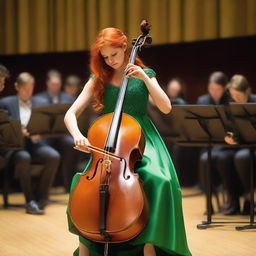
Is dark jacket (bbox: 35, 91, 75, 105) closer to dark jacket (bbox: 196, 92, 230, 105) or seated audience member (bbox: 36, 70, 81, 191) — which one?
seated audience member (bbox: 36, 70, 81, 191)

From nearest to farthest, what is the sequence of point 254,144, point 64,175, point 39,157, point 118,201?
point 118,201 < point 254,144 < point 39,157 < point 64,175

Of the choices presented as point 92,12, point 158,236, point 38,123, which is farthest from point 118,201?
point 92,12

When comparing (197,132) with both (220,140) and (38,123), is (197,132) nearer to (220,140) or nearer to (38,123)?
(220,140)

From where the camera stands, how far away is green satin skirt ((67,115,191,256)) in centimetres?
279

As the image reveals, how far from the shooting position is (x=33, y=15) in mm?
7797

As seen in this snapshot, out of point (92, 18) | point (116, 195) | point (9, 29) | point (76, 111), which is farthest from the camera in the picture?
point (9, 29)

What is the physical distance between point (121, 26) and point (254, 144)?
336 cm

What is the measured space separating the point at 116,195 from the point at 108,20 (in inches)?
196

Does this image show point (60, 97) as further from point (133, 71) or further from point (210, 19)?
point (133, 71)

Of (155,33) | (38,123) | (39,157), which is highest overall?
(155,33)

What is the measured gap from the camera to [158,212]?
2.80 meters

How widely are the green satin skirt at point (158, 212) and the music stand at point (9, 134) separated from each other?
2105mm

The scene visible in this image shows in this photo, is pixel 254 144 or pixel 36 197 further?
pixel 36 197

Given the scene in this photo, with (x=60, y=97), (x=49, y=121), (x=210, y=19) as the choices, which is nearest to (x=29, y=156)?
(x=49, y=121)
